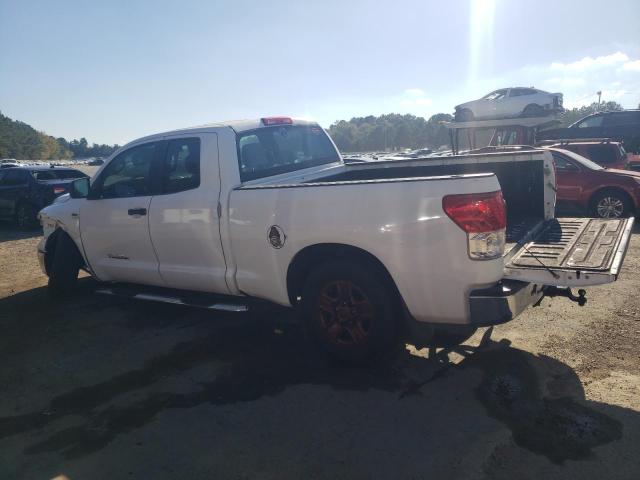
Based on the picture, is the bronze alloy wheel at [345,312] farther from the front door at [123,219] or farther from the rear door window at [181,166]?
the front door at [123,219]

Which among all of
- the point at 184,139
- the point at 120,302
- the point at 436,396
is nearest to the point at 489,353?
the point at 436,396

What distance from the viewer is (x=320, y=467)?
2.74 m

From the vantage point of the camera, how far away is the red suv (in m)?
9.80

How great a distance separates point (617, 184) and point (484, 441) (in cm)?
882

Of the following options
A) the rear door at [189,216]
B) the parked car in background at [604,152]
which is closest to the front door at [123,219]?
the rear door at [189,216]

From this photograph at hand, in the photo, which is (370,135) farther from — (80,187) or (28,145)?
(80,187)

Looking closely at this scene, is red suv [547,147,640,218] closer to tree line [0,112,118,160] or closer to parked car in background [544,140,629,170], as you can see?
parked car in background [544,140,629,170]

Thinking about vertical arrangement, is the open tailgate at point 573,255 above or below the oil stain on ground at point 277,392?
above

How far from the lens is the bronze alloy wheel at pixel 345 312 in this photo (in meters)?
3.69

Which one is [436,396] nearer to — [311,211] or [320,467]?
[320,467]

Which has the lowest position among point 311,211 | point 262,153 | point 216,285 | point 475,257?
point 216,285

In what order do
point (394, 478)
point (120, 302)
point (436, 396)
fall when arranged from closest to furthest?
point (394, 478) < point (436, 396) < point (120, 302)

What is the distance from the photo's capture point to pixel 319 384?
3736mm

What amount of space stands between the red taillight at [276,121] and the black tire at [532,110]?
14.0m
